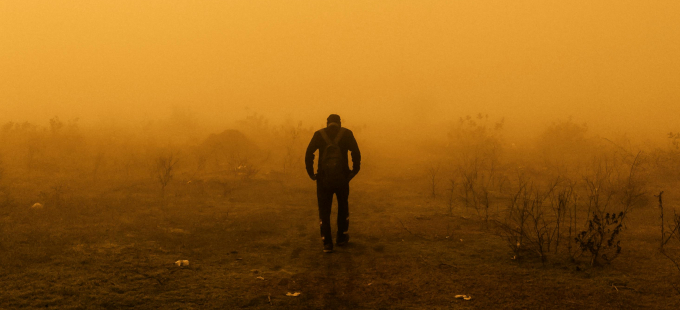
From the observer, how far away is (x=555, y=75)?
77688mm

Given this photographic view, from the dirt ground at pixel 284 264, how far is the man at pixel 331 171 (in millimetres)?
314

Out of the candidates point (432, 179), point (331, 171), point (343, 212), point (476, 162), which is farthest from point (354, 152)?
point (476, 162)

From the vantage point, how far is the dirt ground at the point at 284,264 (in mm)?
3559

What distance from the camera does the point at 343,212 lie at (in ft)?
17.4

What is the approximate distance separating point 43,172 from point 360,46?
126m

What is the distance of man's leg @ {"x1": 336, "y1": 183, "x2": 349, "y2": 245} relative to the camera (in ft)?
17.1

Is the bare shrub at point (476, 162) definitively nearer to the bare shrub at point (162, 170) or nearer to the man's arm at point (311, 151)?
the man's arm at point (311, 151)

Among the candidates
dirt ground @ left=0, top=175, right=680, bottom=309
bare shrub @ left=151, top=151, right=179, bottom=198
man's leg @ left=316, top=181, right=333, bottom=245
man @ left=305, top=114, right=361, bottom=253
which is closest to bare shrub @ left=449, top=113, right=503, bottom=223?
dirt ground @ left=0, top=175, right=680, bottom=309

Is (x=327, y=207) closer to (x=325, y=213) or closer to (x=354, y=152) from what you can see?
(x=325, y=213)

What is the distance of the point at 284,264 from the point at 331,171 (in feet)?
3.95

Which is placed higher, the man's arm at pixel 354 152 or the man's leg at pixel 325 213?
the man's arm at pixel 354 152

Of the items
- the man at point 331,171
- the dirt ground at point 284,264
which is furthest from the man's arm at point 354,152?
the dirt ground at point 284,264

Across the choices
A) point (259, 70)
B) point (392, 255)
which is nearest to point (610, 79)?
point (259, 70)

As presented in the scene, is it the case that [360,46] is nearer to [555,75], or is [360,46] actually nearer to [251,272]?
[555,75]
